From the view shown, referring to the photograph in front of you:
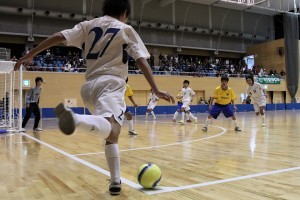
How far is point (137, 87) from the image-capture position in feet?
87.8

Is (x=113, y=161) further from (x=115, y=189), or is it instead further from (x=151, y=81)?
(x=151, y=81)

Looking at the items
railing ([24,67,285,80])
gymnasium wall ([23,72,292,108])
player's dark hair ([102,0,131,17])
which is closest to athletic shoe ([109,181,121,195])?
player's dark hair ([102,0,131,17])

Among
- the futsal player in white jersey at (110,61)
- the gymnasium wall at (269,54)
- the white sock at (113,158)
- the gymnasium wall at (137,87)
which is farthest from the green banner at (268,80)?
the white sock at (113,158)

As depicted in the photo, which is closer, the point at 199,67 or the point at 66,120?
the point at 66,120

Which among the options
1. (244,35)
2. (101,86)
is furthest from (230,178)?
(244,35)

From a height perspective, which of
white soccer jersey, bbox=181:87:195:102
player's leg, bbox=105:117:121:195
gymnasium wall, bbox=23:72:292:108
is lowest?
player's leg, bbox=105:117:121:195

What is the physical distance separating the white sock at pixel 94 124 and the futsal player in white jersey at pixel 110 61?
11 centimetres

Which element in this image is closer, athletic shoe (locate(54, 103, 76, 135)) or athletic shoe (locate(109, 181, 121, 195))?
athletic shoe (locate(54, 103, 76, 135))

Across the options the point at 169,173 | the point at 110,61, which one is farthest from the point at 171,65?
the point at 110,61

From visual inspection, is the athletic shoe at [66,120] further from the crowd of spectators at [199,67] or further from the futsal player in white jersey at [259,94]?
the crowd of spectators at [199,67]

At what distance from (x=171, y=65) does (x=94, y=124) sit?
91.4ft

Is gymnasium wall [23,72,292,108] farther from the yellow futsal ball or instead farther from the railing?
the yellow futsal ball

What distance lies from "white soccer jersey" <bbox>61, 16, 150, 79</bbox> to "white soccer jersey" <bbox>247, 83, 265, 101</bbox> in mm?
10279

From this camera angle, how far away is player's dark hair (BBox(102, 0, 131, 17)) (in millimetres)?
3084
